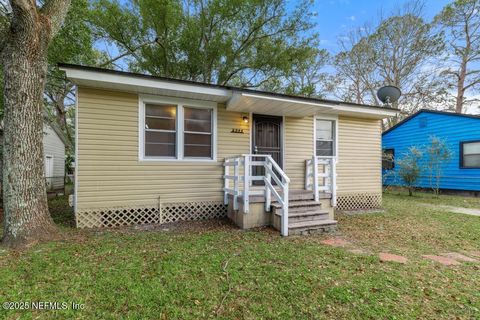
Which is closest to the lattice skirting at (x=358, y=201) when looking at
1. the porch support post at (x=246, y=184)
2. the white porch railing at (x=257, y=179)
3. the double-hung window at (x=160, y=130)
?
the white porch railing at (x=257, y=179)

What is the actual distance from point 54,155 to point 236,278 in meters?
16.5

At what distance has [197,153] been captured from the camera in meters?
5.96

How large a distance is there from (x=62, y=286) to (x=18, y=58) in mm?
3707

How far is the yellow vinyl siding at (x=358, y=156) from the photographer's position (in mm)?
7426

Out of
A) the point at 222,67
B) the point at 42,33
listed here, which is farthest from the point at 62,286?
the point at 222,67

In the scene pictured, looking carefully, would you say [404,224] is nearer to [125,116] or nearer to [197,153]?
[197,153]

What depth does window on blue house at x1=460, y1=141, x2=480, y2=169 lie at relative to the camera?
10055 millimetres

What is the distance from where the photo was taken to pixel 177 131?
18.7 ft

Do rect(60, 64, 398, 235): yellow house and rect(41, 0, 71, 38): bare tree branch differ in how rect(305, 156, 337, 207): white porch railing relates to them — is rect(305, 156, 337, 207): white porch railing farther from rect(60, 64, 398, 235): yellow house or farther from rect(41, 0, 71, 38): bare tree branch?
rect(41, 0, 71, 38): bare tree branch

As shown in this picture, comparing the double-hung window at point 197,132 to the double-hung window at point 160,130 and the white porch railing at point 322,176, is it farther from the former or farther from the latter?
the white porch railing at point 322,176

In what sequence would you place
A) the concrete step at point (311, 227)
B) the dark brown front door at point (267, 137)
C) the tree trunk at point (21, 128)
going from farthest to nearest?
the dark brown front door at point (267, 137) → the concrete step at point (311, 227) → the tree trunk at point (21, 128)

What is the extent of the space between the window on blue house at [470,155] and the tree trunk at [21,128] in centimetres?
1510

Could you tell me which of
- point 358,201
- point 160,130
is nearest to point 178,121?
point 160,130

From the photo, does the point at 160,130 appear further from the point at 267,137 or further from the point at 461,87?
the point at 461,87
